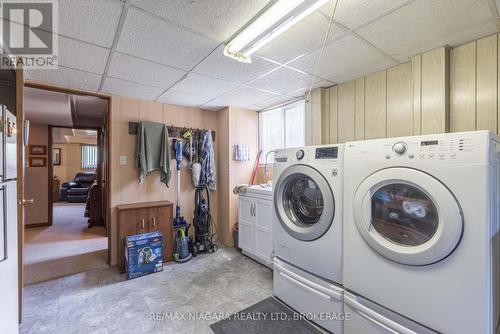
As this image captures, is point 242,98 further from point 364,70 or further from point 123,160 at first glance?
point 123,160

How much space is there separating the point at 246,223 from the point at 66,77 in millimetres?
2558

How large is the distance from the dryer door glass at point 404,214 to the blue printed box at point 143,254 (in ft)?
7.57

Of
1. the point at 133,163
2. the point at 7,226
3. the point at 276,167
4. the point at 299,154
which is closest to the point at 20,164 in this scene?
the point at 7,226

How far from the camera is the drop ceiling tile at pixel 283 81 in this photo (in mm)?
2166

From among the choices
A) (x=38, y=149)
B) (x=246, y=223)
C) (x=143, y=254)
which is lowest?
(x=143, y=254)

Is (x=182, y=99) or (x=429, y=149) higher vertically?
(x=182, y=99)

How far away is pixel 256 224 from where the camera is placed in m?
2.77

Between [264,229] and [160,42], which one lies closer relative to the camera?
[160,42]

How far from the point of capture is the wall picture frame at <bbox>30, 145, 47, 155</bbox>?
462 centimetres

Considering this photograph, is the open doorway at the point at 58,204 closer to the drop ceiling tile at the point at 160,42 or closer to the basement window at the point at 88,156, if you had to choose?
the drop ceiling tile at the point at 160,42

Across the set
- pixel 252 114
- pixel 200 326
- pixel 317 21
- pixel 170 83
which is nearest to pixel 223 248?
pixel 200 326

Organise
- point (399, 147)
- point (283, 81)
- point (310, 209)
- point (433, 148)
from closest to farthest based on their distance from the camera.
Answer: point (433, 148) → point (399, 147) → point (310, 209) → point (283, 81)

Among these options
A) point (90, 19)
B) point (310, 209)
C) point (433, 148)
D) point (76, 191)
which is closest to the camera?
point (433, 148)

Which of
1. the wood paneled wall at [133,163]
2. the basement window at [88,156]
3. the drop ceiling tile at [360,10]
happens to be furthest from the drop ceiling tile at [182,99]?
the basement window at [88,156]
